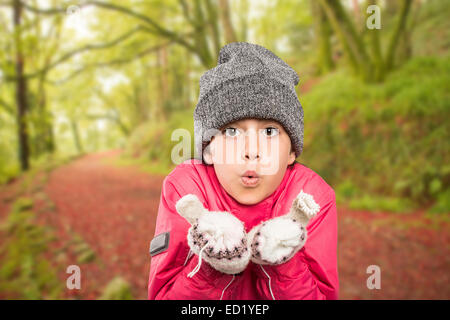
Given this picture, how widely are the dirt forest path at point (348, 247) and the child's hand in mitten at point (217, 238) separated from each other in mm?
2882

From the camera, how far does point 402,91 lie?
6.27 m

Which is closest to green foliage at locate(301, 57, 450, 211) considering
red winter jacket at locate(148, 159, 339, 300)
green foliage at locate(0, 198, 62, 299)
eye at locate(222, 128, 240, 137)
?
red winter jacket at locate(148, 159, 339, 300)

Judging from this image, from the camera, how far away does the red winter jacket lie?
1.16m

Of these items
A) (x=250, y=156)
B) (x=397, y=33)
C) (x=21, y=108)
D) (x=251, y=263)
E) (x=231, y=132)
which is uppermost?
(x=397, y=33)

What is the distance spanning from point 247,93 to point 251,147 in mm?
267

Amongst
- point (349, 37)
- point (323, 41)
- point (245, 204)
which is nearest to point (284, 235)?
point (245, 204)

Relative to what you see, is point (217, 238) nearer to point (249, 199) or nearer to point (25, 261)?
point (249, 199)

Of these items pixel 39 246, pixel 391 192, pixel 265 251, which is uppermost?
pixel 265 251

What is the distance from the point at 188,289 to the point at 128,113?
24.7 m

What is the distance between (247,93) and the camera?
133 cm

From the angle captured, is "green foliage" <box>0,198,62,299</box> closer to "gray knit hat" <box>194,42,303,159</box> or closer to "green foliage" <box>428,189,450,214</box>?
"gray knit hat" <box>194,42,303,159</box>

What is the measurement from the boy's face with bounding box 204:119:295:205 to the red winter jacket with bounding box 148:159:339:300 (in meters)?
0.10

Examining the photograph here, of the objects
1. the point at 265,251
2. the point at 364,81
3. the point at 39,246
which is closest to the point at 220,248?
the point at 265,251

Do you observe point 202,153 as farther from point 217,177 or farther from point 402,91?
point 402,91
